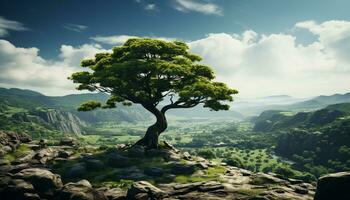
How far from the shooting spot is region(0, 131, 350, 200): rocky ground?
29703 millimetres

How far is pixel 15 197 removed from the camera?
96.8ft

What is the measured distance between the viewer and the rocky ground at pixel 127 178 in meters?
29.7

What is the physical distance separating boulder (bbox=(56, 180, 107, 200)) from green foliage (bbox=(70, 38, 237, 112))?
22456 mm

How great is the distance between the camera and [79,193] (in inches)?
1121

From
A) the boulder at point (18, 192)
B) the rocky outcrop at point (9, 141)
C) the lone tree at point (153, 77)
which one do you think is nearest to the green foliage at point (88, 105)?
the lone tree at point (153, 77)

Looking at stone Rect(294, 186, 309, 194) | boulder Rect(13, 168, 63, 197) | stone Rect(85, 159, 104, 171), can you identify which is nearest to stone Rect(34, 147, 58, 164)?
stone Rect(85, 159, 104, 171)

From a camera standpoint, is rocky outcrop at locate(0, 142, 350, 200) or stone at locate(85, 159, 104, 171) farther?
stone at locate(85, 159, 104, 171)

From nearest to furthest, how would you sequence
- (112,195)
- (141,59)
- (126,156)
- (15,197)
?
1. (15,197)
2. (112,195)
3. (126,156)
4. (141,59)

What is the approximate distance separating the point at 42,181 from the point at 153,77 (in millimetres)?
28878

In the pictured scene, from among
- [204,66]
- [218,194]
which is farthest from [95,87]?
[218,194]

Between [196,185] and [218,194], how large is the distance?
2824 millimetres

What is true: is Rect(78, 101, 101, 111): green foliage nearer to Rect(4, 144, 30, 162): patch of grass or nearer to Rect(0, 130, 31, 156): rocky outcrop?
Rect(4, 144, 30, 162): patch of grass

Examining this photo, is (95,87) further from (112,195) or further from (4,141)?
(112,195)

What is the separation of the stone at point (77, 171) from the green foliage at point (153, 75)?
1349cm
